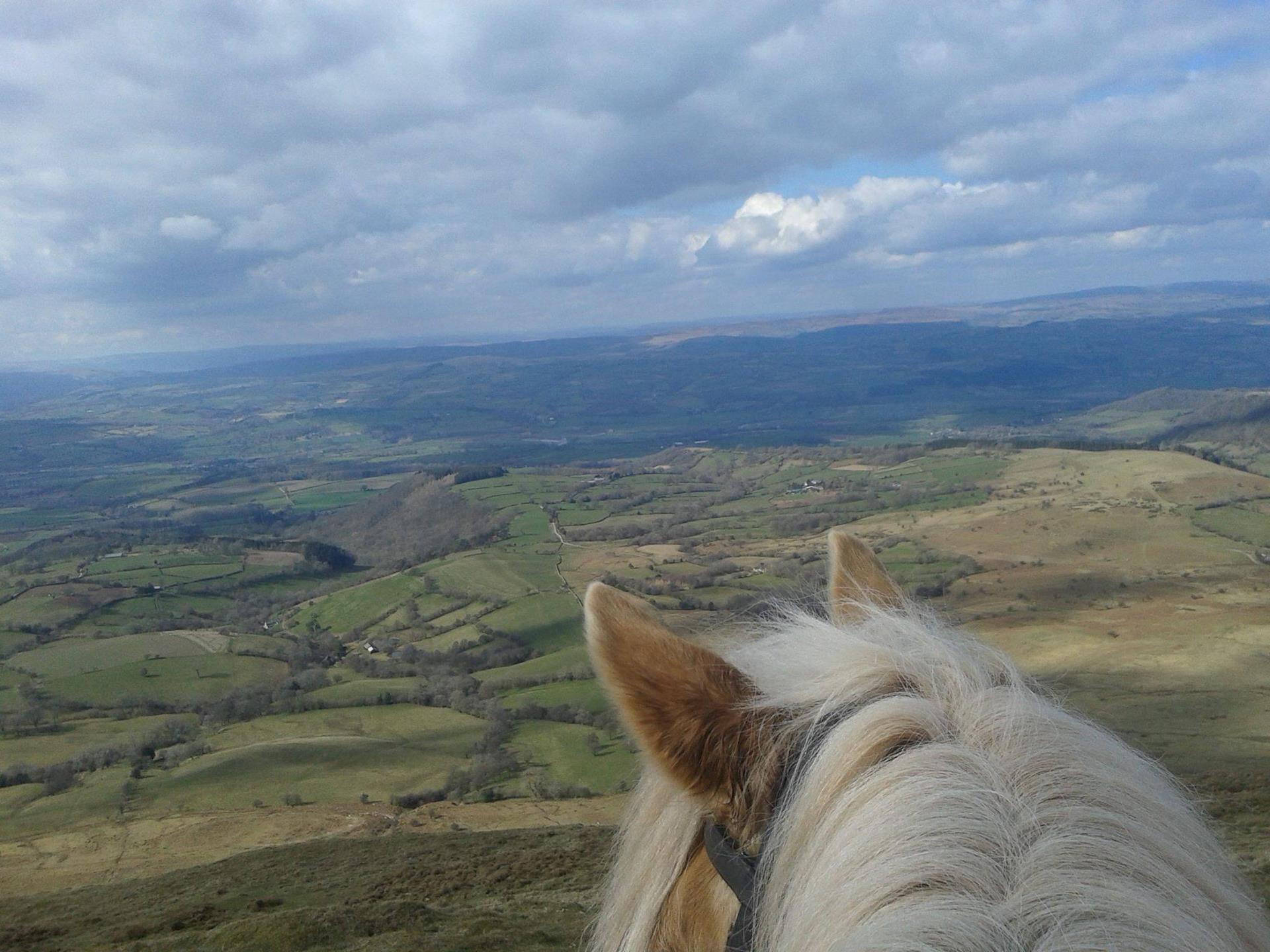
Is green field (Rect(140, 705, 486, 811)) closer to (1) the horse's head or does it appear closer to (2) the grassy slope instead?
(2) the grassy slope

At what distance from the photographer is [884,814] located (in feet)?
4.50

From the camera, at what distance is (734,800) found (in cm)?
160

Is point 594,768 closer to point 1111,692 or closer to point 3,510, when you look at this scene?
point 1111,692

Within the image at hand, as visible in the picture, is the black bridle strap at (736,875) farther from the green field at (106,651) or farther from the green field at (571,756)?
the green field at (106,651)

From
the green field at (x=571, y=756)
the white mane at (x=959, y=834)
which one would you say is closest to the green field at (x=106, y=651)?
the green field at (x=571, y=756)

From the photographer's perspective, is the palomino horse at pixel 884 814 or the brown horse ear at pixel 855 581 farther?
the brown horse ear at pixel 855 581

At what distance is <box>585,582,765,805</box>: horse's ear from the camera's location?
1.53m

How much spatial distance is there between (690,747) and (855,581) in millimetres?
938

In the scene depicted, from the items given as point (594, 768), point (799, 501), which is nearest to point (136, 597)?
point (594, 768)

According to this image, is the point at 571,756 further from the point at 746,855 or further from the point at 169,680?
the point at 746,855

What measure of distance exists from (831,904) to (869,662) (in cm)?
48

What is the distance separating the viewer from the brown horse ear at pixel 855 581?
2215 millimetres

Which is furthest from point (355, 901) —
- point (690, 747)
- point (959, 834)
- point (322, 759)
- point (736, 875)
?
point (959, 834)

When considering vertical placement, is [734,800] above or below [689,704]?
below
